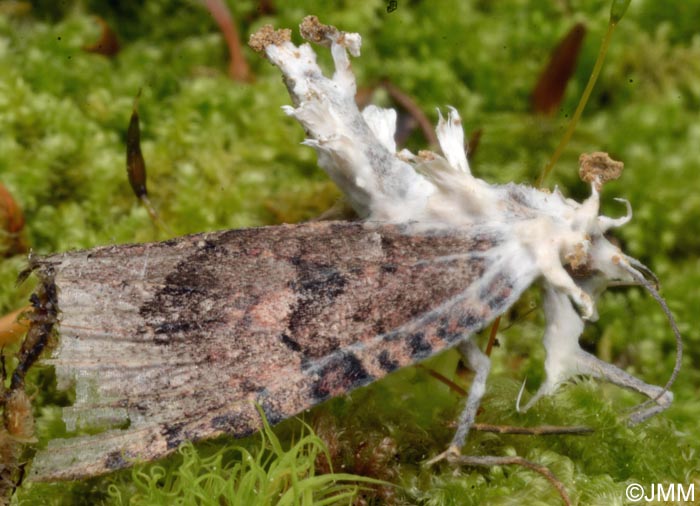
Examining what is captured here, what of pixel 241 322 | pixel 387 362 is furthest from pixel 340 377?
pixel 241 322

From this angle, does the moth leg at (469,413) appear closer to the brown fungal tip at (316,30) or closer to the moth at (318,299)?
the moth at (318,299)

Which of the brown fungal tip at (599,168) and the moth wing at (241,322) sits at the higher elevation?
the brown fungal tip at (599,168)

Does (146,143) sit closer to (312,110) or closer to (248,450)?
(312,110)

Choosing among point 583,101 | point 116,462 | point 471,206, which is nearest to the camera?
point 116,462

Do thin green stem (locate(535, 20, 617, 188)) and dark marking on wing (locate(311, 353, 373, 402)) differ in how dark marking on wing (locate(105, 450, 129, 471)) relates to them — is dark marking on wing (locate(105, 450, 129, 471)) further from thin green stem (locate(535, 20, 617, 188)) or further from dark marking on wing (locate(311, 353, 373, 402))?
thin green stem (locate(535, 20, 617, 188))

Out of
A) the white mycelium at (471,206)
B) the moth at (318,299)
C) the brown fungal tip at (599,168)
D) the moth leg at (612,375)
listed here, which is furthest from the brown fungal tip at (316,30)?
the moth leg at (612,375)

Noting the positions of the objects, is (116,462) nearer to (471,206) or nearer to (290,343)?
(290,343)

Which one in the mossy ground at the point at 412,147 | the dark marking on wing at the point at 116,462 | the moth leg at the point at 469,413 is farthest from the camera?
the mossy ground at the point at 412,147

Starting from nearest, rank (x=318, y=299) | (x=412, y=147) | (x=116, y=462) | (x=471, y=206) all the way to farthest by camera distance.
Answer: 1. (x=116, y=462)
2. (x=318, y=299)
3. (x=471, y=206)
4. (x=412, y=147)
